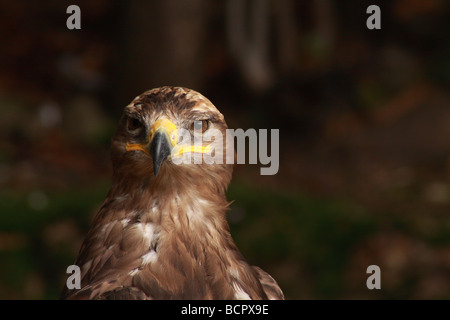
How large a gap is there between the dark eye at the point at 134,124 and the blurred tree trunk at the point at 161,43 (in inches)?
217

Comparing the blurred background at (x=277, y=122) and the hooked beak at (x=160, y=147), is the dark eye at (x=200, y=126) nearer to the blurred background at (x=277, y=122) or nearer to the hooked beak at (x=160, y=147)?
the hooked beak at (x=160, y=147)

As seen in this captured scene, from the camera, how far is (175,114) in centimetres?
316

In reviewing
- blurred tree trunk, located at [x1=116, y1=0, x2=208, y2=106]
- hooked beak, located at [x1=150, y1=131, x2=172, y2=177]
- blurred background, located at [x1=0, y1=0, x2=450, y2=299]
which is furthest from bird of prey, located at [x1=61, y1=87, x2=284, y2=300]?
blurred tree trunk, located at [x1=116, y1=0, x2=208, y2=106]

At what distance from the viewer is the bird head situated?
10.3ft

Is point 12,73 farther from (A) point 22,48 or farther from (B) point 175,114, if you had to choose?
(B) point 175,114

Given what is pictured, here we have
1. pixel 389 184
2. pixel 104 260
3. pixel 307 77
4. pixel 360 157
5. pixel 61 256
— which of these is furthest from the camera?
pixel 307 77

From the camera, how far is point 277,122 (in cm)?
988

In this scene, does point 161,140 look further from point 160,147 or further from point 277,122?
point 277,122

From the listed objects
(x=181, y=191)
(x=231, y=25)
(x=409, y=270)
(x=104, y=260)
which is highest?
(x=231, y=25)

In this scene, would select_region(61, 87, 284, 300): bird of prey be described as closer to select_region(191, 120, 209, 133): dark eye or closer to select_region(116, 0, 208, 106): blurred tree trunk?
select_region(191, 120, 209, 133): dark eye

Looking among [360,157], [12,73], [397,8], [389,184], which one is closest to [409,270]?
[389,184]

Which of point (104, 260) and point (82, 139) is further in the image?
point (82, 139)

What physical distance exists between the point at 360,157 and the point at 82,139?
12.3 ft

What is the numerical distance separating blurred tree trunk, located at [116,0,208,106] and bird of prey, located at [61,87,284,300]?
5517mm
